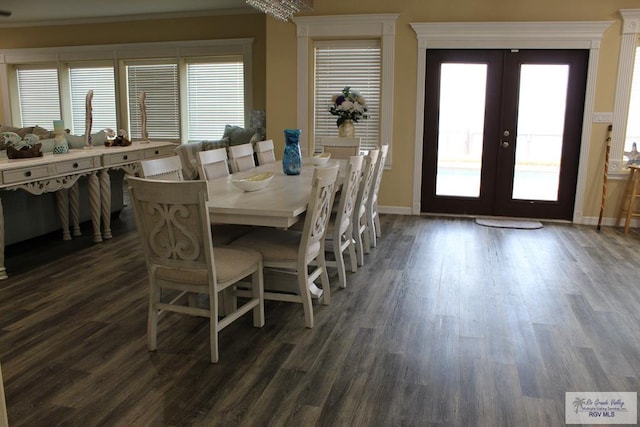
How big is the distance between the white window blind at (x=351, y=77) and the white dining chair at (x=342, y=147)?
1.04 m

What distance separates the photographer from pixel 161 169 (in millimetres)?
3391

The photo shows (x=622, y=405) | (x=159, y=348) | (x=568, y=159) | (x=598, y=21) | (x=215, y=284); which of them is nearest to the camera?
(x=622, y=405)

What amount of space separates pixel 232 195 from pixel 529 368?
1999 millimetres

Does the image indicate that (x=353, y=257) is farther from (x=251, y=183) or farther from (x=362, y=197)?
(x=251, y=183)

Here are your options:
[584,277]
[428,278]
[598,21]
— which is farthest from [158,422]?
[598,21]

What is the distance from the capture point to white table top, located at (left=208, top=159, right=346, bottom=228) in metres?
3.03

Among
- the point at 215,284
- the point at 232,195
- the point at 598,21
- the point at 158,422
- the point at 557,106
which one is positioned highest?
the point at 598,21

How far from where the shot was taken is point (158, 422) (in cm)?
231

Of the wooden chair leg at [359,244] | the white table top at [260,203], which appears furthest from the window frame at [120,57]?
the white table top at [260,203]

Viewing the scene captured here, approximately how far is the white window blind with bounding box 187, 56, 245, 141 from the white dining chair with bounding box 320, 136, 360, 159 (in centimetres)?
332

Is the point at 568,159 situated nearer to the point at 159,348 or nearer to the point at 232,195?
the point at 232,195

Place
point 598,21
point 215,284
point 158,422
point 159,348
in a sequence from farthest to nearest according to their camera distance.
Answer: point 598,21 < point 159,348 < point 215,284 < point 158,422

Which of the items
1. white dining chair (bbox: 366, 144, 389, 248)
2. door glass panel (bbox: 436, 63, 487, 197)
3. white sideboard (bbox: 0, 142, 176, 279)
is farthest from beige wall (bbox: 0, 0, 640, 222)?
white sideboard (bbox: 0, 142, 176, 279)

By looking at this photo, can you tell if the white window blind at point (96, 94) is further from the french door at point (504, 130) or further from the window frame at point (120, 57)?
the french door at point (504, 130)
